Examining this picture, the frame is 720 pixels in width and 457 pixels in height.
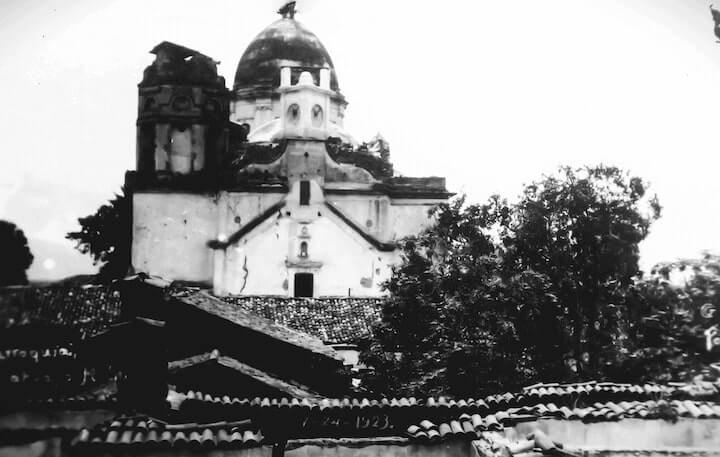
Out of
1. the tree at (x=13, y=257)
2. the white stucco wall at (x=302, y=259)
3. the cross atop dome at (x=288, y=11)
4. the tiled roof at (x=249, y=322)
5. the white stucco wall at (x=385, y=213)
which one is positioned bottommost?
the tiled roof at (x=249, y=322)

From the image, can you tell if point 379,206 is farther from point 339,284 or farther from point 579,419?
point 579,419

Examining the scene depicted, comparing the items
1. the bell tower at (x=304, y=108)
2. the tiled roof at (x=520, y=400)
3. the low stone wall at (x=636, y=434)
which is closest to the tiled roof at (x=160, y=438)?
the low stone wall at (x=636, y=434)

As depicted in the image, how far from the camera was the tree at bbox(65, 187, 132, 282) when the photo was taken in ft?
98.6

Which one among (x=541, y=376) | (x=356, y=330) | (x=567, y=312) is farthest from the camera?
(x=356, y=330)

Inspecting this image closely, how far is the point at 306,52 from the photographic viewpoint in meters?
35.8

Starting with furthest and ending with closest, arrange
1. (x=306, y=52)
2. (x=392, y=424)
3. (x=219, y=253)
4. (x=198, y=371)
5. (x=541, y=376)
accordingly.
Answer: (x=306, y=52) → (x=219, y=253) → (x=541, y=376) → (x=198, y=371) → (x=392, y=424)

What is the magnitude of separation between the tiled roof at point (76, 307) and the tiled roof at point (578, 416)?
12243mm

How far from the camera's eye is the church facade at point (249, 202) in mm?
29047

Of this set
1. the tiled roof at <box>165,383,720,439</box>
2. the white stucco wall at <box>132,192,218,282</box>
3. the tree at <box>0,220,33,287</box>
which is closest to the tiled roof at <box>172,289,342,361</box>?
the tree at <box>0,220,33,287</box>

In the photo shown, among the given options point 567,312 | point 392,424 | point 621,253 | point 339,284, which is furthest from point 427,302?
point 339,284

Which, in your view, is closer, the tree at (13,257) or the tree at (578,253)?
the tree at (13,257)

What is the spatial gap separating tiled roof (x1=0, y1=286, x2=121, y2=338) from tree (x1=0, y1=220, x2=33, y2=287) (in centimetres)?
268

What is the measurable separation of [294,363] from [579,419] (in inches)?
293

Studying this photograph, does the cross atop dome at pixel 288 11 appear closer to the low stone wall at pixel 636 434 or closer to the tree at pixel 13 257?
Result: the tree at pixel 13 257
